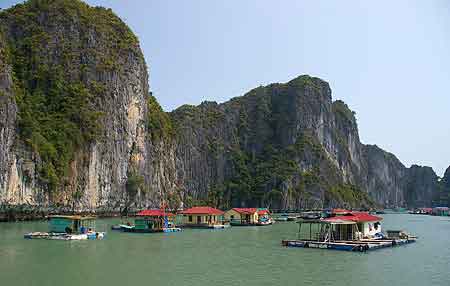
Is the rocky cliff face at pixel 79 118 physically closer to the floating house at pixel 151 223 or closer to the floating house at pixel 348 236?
the floating house at pixel 151 223

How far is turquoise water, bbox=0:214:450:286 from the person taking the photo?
2866cm

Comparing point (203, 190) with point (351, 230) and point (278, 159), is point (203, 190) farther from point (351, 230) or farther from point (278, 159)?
point (351, 230)

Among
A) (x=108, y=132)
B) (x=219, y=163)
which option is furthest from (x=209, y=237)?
(x=219, y=163)

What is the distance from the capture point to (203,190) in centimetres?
17525

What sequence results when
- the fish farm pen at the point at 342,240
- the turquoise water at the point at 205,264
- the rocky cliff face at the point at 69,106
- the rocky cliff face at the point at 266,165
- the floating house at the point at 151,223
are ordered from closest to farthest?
the turquoise water at the point at 205,264, the fish farm pen at the point at 342,240, the floating house at the point at 151,223, the rocky cliff face at the point at 69,106, the rocky cliff face at the point at 266,165

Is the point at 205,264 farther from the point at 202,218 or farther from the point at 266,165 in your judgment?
the point at 266,165

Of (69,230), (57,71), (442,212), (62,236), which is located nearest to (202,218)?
(69,230)

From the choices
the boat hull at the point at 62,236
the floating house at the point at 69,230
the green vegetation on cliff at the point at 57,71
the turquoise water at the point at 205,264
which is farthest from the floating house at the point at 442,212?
the boat hull at the point at 62,236

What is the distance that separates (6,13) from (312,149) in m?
114

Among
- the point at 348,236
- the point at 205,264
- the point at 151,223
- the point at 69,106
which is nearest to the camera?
the point at 205,264

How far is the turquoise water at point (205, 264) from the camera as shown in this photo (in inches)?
1128

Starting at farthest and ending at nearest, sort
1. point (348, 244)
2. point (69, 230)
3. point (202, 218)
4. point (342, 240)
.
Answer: point (202, 218)
point (69, 230)
point (342, 240)
point (348, 244)

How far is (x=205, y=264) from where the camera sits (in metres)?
34.4

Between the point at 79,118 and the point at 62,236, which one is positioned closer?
the point at 62,236
